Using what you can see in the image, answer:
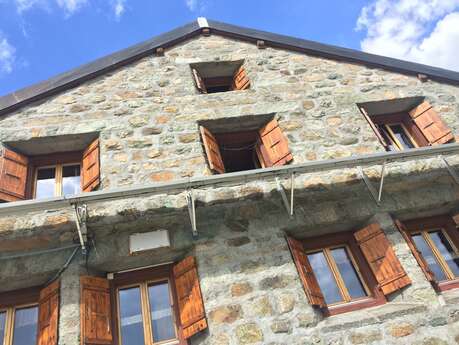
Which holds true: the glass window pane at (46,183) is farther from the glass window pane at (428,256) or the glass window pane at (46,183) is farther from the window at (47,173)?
the glass window pane at (428,256)

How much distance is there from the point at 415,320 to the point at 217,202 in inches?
94.0

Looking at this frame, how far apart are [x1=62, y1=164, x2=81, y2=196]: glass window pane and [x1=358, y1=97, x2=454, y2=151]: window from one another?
15.2 ft

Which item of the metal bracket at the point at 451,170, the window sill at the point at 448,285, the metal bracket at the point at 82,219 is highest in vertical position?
the metal bracket at the point at 82,219

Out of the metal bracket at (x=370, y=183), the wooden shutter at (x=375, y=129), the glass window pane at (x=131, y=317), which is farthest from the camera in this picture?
the wooden shutter at (x=375, y=129)

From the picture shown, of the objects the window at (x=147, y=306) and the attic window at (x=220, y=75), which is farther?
the attic window at (x=220, y=75)

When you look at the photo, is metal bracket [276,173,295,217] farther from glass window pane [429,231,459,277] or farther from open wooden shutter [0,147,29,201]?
open wooden shutter [0,147,29,201]

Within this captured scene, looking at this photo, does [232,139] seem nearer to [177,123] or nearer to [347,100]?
[177,123]

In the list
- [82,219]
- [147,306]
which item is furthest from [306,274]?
[82,219]

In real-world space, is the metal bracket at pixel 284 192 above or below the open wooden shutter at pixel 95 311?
above

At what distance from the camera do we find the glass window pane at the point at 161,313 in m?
3.72

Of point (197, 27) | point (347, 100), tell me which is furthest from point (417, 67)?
point (197, 27)

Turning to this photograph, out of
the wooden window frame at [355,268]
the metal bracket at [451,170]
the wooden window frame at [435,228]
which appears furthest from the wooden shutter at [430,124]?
the wooden window frame at [355,268]

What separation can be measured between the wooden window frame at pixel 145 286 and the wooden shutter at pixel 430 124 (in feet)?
15.2

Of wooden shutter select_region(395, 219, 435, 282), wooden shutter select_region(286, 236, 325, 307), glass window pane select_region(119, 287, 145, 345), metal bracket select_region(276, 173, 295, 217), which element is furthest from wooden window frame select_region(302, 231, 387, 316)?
glass window pane select_region(119, 287, 145, 345)
